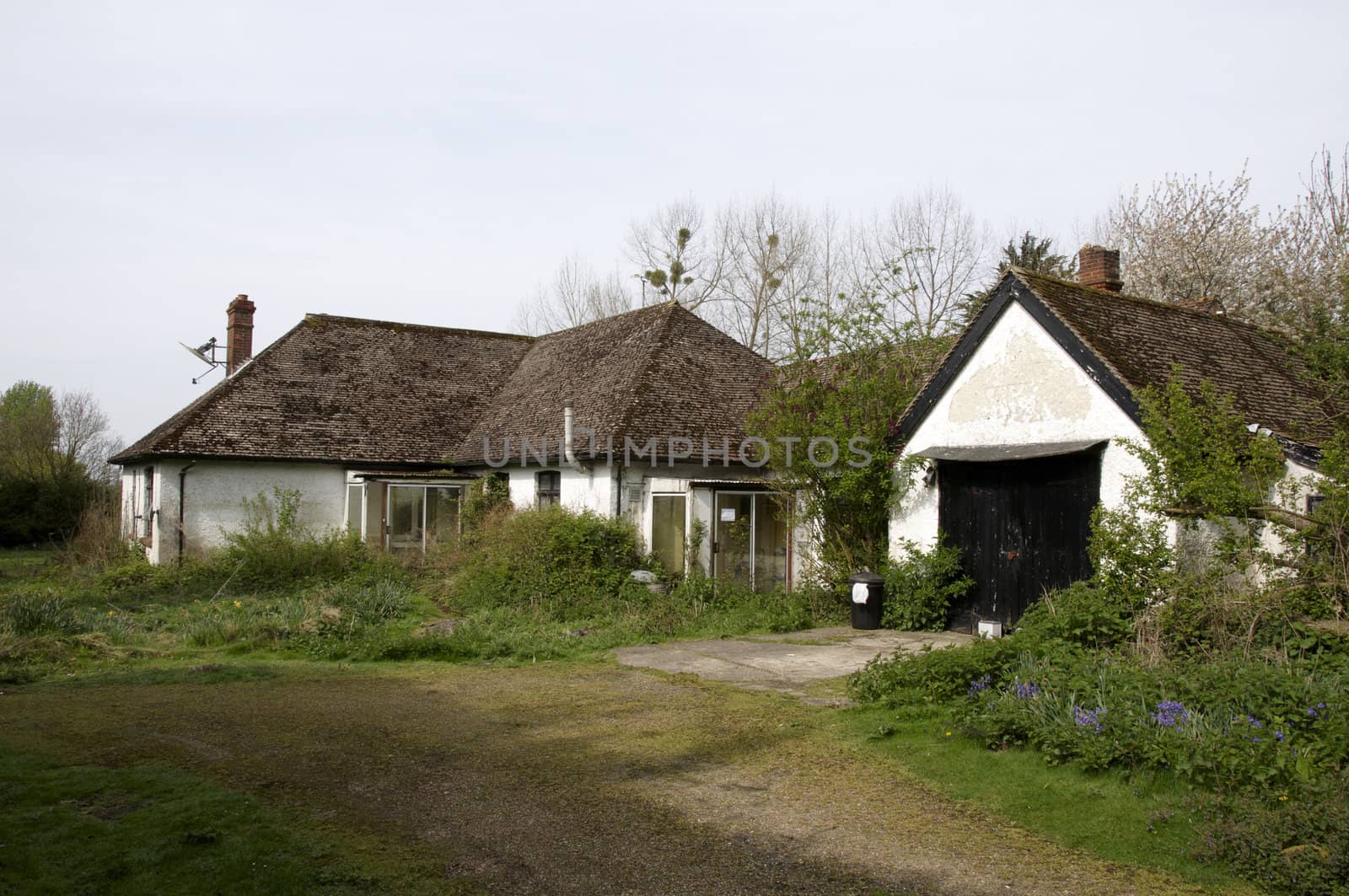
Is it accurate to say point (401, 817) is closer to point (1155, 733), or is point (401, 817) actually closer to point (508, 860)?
point (508, 860)

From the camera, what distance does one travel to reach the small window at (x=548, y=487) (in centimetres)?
1989

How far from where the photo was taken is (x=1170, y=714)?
22.5 ft

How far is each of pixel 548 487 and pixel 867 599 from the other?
310 inches

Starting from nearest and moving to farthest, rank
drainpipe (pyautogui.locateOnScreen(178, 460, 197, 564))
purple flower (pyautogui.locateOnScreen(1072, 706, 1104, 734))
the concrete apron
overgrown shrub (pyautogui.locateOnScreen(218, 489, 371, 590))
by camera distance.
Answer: purple flower (pyautogui.locateOnScreen(1072, 706, 1104, 734)) < the concrete apron < overgrown shrub (pyautogui.locateOnScreen(218, 489, 371, 590)) < drainpipe (pyautogui.locateOnScreen(178, 460, 197, 564))

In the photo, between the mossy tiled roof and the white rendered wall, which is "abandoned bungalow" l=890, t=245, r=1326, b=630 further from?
the white rendered wall

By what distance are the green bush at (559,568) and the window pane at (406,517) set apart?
14.6 ft

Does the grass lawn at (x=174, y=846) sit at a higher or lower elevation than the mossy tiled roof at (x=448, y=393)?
lower

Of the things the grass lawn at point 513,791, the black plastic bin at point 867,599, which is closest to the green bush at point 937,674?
the grass lawn at point 513,791

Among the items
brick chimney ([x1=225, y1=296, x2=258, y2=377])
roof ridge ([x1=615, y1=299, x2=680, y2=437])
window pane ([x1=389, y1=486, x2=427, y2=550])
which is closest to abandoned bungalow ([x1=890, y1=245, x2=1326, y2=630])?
roof ridge ([x1=615, y1=299, x2=680, y2=437])

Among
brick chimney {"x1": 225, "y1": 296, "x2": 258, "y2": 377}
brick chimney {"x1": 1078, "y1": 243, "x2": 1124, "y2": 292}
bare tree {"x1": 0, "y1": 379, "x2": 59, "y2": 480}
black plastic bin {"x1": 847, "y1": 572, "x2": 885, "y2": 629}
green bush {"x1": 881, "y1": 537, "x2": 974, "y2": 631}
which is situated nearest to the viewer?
green bush {"x1": 881, "y1": 537, "x2": 974, "y2": 631}

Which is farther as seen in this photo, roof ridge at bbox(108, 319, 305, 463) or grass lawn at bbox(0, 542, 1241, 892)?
roof ridge at bbox(108, 319, 305, 463)

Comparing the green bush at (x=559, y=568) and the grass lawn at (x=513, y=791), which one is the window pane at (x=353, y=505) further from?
the grass lawn at (x=513, y=791)

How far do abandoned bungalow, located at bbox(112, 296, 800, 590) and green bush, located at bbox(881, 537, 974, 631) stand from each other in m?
2.92

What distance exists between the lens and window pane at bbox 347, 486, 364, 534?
2192 centimetres
